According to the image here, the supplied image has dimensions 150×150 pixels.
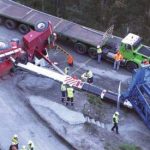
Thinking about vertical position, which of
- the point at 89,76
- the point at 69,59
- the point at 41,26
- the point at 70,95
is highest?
the point at 41,26

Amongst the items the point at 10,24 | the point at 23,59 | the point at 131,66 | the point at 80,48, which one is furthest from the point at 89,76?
the point at 10,24

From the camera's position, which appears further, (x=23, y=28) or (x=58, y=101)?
(x=23, y=28)

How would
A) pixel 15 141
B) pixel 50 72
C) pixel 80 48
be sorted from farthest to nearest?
pixel 80 48 < pixel 50 72 < pixel 15 141

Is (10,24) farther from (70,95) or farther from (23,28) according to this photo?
(70,95)

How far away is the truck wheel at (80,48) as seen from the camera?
30203mm

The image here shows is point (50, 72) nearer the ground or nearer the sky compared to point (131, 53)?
nearer the ground

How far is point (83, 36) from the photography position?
1192 inches

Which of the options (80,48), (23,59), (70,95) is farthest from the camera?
(80,48)

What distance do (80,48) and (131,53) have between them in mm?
3361

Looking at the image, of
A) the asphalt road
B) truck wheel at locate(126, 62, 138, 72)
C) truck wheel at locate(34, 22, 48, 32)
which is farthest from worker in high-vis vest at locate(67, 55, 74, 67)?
truck wheel at locate(126, 62, 138, 72)

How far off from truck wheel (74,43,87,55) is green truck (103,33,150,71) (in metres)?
1.31

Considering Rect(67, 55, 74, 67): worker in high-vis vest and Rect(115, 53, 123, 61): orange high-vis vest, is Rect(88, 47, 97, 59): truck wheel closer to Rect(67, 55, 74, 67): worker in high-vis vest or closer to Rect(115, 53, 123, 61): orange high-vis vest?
Rect(67, 55, 74, 67): worker in high-vis vest

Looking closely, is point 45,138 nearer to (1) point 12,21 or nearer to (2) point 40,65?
(2) point 40,65

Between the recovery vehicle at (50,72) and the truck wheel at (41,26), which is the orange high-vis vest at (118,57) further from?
the truck wheel at (41,26)
